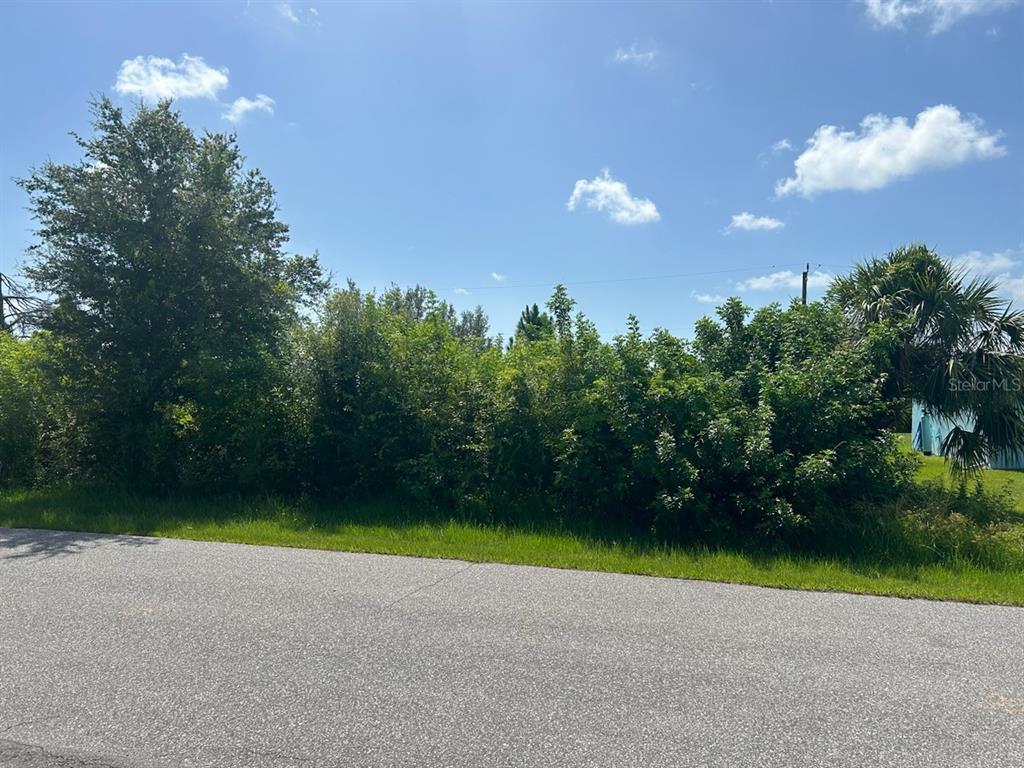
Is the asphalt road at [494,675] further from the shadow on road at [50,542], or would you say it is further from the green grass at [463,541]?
the shadow on road at [50,542]

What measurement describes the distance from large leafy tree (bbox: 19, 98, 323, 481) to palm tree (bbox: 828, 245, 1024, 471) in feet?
34.0

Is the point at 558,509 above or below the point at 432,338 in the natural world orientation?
below

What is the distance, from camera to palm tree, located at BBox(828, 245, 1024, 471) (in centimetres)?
955

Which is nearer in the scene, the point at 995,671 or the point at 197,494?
the point at 995,671

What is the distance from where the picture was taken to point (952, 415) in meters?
9.86

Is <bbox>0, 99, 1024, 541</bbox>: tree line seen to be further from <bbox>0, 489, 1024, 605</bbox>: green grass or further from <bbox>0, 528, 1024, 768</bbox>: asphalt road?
<bbox>0, 528, 1024, 768</bbox>: asphalt road

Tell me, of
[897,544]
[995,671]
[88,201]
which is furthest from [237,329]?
[995,671]

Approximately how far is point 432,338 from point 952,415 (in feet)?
27.2

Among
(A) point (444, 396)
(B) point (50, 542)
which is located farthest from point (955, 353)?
(B) point (50, 542)

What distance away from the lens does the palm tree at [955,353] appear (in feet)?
31.3

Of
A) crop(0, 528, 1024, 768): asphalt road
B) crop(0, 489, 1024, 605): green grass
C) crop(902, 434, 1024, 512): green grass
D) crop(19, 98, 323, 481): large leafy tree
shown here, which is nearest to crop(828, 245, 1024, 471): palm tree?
crop(902, 434, 1024, 512): green grass

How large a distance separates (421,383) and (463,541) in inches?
141

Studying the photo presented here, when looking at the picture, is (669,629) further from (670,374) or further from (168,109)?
(168,109)

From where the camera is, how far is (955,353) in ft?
32.5
